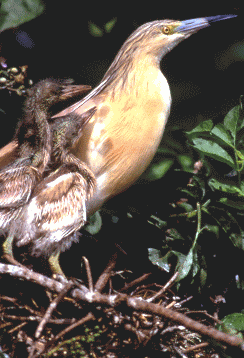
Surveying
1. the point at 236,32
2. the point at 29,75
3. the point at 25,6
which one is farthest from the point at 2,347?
the point at 236,32

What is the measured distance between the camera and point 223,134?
40.7 inches

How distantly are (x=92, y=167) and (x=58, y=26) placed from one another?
50cm

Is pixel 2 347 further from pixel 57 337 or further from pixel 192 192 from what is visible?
pixel 192 192

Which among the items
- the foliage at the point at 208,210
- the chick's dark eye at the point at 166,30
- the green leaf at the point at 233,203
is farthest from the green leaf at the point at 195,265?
the chick's dark eye at the point at 166,30

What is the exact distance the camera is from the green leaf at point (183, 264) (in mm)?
992

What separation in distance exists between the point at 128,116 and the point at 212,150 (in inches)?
7.5

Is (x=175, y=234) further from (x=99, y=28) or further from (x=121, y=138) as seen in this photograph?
(x=99, y=28)

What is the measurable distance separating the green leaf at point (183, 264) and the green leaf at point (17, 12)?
64cm

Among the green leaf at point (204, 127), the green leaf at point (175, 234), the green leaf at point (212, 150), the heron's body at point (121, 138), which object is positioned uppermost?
the heron's body at point (121, 138)

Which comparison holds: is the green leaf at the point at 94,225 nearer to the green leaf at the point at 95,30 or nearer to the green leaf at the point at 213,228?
the green leaf at the point at 213,228

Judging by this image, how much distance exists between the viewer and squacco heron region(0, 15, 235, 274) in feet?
3.10

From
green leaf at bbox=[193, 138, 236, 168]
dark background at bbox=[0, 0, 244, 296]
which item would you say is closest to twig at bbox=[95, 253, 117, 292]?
green leaf at bbox=[193, 138, 236, 168]

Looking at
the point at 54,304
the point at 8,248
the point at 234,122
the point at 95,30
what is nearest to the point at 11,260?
the point at 8,248

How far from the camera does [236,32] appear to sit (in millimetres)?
1289
